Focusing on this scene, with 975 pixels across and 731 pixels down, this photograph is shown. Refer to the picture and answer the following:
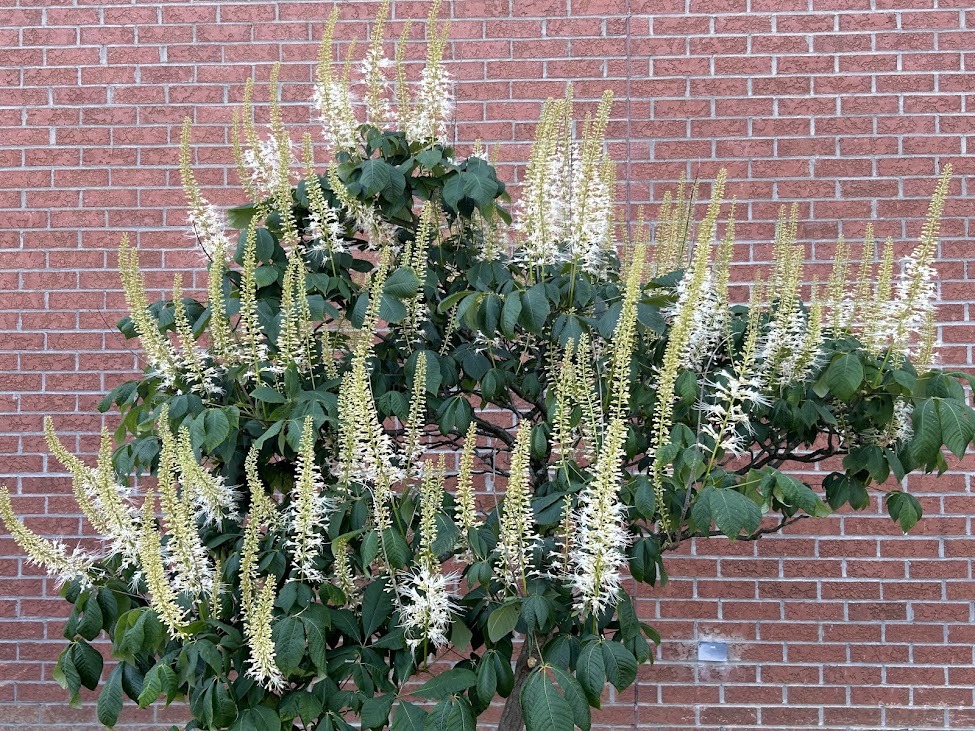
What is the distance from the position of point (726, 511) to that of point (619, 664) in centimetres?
39

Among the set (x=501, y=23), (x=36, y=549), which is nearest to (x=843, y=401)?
(x=36, y=549)

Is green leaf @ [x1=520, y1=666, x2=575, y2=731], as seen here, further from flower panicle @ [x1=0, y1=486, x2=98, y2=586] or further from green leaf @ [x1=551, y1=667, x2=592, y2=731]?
flower panicle @ [x1=0, y1=486, x2=98, y2=586]

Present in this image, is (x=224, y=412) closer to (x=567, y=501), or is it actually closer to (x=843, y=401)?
(x=567, y=501)

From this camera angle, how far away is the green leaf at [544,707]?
2.02 m

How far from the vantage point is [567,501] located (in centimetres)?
213

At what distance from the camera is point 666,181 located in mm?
4387

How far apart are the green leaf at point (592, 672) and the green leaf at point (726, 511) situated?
347 mm

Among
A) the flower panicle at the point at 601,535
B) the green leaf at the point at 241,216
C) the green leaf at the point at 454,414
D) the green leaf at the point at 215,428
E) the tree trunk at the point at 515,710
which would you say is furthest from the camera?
the tree trunk at the point at 515,710

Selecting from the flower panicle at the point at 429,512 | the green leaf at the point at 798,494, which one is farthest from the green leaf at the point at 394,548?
the green leaf at the point at 798,494

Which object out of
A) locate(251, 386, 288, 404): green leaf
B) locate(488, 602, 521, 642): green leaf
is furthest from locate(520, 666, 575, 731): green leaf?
locate(251, 386, 288, 404): green leaf

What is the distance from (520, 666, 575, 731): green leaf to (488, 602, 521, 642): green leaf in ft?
0.39

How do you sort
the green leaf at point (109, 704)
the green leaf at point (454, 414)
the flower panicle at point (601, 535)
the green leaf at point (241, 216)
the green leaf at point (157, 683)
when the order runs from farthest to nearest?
the green leaf at point (241, 216) < the green leaf at point (454, 414) < the green leaf at point (109, 704) < the green leaf at point (157, 683) < the flower panicle at point (601, 535)

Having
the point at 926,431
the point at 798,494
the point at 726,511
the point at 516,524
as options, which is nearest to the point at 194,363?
the point at 516,524

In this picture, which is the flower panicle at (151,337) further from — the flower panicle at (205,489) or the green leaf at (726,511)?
the green leaf at (726,511)
